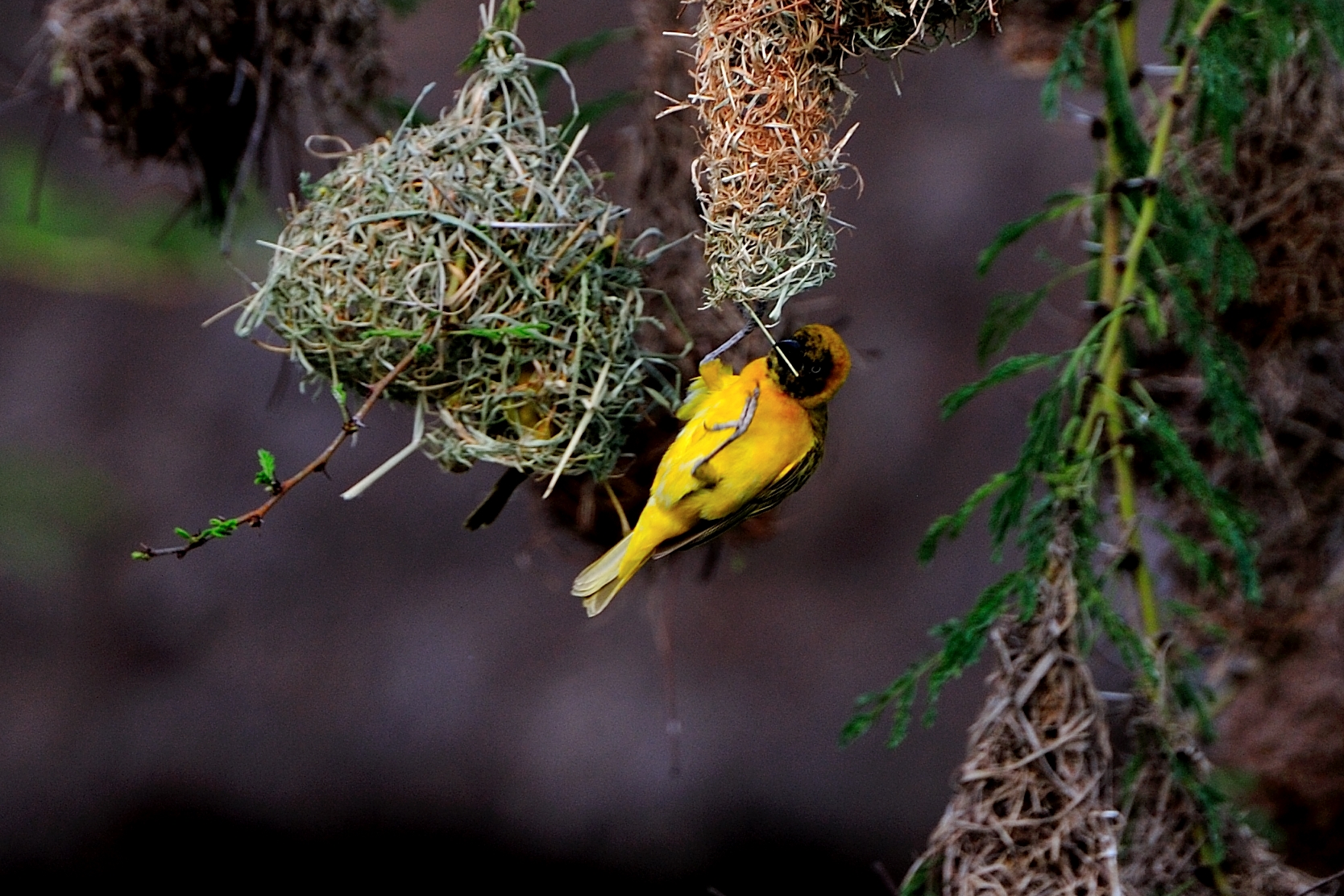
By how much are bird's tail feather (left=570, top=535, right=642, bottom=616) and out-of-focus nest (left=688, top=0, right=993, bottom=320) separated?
57cm

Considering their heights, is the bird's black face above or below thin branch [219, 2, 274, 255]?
below

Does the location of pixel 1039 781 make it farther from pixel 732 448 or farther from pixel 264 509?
pixel 264 509

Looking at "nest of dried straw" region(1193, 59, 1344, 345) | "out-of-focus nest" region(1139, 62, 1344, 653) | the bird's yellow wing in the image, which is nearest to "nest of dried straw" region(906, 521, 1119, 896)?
the bird's yellow wing

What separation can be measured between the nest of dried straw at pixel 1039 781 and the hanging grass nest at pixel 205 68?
157 cm

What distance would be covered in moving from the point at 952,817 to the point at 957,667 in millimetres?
210

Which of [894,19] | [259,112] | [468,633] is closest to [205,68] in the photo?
[259,112]

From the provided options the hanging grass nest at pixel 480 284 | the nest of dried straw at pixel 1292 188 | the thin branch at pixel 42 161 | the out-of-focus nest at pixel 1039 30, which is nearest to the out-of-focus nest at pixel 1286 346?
the nest of dried straw at pixel 1292 188

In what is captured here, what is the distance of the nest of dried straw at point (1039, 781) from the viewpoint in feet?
5.38

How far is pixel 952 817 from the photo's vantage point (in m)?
1.70

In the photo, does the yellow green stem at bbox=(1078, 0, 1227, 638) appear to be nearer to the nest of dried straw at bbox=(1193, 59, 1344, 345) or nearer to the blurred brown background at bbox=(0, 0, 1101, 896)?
the nest of dried straw at bbox=(1193, 59, 1344, 345)

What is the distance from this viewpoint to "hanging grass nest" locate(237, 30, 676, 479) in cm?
163

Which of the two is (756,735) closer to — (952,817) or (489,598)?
(489,598)

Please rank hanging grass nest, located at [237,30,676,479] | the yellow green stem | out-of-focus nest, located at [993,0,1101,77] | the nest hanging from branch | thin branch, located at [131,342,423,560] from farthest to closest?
out-of-focus nest, located at [993,0,1101,77]
the nest hanging from branch
the yellow green stem
hanging grass nest, located at [237,30,676,479]
thin branch, located at [131,342,423,560]

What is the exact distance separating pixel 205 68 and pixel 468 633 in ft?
9.67
